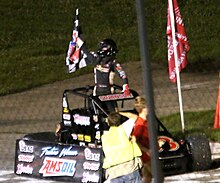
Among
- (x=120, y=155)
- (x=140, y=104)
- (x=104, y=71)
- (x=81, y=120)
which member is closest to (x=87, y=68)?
(x=104, y=71)

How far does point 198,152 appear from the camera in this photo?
11789mm

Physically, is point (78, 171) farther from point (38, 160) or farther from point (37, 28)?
point (37, 28)

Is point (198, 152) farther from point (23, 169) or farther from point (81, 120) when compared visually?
point (23, 169)

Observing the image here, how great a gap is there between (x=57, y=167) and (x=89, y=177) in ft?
2.12

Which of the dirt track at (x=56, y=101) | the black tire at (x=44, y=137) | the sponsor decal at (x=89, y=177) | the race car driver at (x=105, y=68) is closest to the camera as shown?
the sponsor decal at (x=89, y=177)

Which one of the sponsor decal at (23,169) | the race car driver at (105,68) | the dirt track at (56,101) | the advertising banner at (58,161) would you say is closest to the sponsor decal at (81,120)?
the race car driver at (105,68)

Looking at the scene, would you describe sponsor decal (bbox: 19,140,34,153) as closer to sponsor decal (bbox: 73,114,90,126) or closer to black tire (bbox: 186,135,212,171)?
sponsor decal (bbox: 73,114,90,126)

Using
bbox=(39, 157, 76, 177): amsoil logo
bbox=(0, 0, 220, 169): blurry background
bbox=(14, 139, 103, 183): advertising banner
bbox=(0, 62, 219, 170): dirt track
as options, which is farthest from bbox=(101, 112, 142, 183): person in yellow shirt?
bbox=(0, 62, 219, 170): dirt track

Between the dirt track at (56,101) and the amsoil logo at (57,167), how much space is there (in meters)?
2.00

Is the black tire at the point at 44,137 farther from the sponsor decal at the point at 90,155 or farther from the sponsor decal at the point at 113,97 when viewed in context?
the sponsor decal at the point at 90,155

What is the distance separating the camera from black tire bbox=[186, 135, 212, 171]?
11781 mm

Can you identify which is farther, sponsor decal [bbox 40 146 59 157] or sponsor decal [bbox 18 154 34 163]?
sponsor decal [bbox 18 154 34 163]

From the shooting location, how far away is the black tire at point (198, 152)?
38.7 ft

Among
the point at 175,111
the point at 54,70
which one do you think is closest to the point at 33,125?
the point at 175,111
